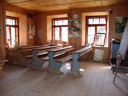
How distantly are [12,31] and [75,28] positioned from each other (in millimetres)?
3154

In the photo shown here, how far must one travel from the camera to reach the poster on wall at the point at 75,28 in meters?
6.17

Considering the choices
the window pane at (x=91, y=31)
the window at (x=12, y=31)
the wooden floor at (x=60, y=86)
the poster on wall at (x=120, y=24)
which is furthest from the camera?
the window pane at (x=91, y=31)

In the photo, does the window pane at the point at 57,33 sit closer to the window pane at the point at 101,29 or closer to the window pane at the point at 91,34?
the window pane at the point at 91,34

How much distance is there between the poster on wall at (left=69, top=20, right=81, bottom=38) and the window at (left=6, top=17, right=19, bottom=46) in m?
2.75

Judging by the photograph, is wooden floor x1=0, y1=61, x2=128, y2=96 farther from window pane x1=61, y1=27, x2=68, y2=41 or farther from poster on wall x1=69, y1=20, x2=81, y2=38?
window pane x1=61, y1=27, x2=68, y2=41

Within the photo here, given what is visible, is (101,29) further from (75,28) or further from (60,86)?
(60,86)

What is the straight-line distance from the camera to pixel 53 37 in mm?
7332

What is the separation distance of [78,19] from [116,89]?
160 inches

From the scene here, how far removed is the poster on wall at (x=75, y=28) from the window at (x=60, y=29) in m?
0.64

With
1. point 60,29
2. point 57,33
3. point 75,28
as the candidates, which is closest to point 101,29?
point 75,28

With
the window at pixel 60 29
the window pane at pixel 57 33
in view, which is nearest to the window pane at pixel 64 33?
the window at pixel 60 29

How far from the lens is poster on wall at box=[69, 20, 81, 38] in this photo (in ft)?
20.2

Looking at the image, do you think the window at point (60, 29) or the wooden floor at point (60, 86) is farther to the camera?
the window at point (60, 29)

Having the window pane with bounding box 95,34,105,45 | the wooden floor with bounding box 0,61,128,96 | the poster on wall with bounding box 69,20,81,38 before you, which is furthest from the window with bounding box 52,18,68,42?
the wooden floor with bounding box 0,61,128,96
